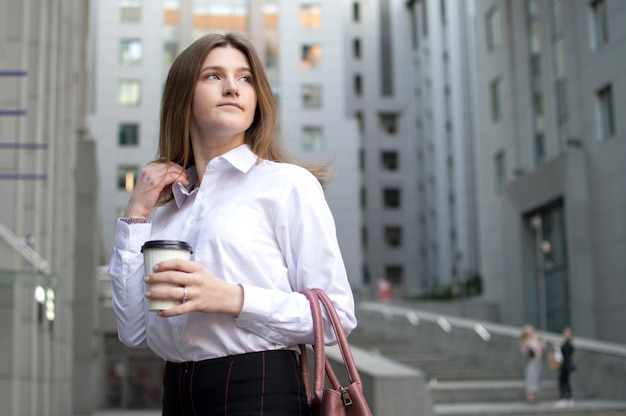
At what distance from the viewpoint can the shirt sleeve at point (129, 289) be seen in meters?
2.58

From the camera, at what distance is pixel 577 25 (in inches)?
1162

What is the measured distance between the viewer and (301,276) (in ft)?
7.63

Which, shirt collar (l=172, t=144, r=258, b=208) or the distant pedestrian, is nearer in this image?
shirt collar (l=172, t=144, r=258, b=208)

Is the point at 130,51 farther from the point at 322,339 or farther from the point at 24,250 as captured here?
the point at 322,339

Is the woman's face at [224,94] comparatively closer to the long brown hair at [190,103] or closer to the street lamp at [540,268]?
the long brown hair at [190,103]

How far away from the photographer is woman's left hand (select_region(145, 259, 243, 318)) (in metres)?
2.03

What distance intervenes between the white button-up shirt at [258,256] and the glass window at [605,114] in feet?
88.2

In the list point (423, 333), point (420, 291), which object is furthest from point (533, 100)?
point (420, 291)

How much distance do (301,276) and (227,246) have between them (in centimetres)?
21

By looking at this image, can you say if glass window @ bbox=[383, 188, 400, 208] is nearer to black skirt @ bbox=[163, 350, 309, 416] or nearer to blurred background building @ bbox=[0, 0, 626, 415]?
blurred background building @ bbox=[0, 0, 626, 415]

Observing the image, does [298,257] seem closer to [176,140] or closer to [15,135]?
[176,140]

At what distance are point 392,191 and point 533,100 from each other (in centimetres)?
4044

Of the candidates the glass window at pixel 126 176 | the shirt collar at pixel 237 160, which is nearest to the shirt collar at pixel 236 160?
the shirt collar at pixel 237 160

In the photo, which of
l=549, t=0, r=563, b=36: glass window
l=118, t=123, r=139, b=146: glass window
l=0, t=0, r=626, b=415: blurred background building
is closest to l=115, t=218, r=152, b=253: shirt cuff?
l=0, t=0, r=626, b=415: blurred background building
